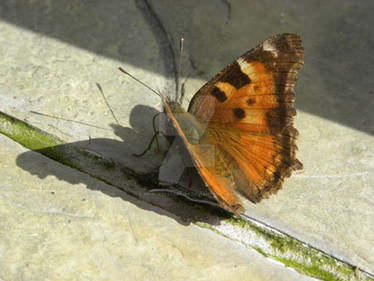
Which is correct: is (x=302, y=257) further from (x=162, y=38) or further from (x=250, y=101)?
(x=162, y=38)

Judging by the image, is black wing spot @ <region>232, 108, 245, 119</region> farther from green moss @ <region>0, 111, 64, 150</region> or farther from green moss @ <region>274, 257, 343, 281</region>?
green moss @ <region>0, 111, 64, 150</region>

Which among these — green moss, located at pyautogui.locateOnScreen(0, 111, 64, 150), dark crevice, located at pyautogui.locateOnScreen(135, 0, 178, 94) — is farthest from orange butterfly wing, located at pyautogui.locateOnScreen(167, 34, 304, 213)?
green moss, located at pyautogui.locateOnScreen(0, 111, 64, 150)

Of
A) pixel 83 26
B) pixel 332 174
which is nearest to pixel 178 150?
pixel 332 174

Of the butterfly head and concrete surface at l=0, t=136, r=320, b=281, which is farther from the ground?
the butterfly head

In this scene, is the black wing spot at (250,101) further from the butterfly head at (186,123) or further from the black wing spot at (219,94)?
the butterfly head at (186,123)

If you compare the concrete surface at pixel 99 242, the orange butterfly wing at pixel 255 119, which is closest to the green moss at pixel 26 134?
the concrete surface at pixel 99 242

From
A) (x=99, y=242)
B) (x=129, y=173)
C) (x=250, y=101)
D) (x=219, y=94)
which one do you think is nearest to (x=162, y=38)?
(x=219, y=94)

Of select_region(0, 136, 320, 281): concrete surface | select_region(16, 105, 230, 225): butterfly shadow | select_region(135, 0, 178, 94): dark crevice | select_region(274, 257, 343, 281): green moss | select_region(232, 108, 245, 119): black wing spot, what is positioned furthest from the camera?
select_region(135, 0, 178, 94): dark crevice

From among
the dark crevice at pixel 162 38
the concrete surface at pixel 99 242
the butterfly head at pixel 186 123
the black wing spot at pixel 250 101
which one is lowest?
the concrete surface at pixel 99 242
